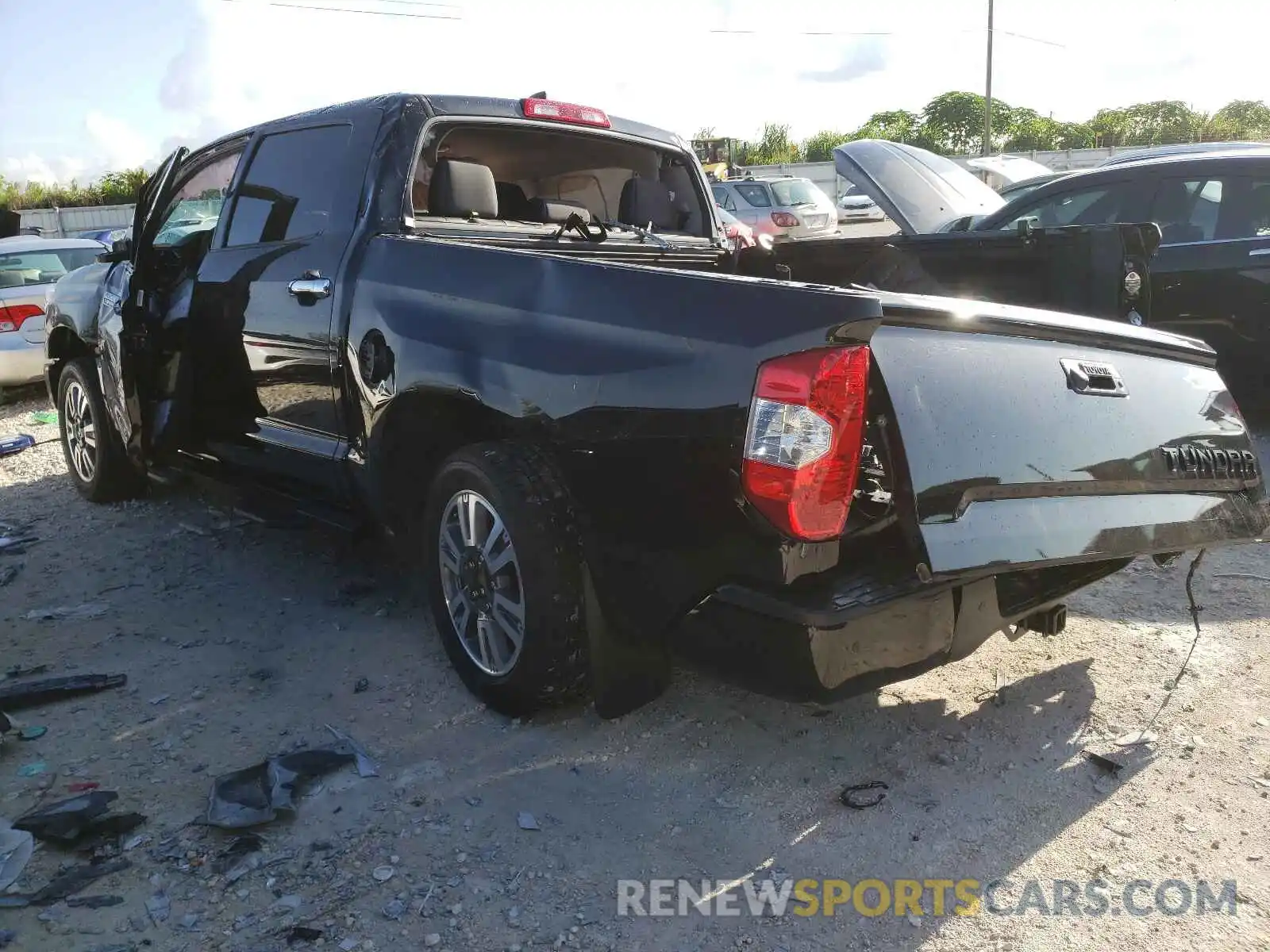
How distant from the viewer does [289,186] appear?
429 centimetres

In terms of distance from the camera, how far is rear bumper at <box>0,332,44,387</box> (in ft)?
31.3

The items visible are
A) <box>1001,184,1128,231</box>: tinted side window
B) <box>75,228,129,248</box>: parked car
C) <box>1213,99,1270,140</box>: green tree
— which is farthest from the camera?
<box>1213,99,1270,140</box>: green tree

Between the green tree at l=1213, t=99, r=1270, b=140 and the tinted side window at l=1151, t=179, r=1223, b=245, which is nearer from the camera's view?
the tinted side window at l=1151, t=179, r=1223, b=245

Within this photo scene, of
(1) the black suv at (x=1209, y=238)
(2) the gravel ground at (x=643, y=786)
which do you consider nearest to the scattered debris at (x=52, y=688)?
(2) the gravel ground at (x=643, y=786)

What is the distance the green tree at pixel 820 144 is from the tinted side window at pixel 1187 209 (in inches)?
2071

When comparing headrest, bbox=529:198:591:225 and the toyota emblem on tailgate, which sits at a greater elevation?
headrest, bbox=529:198:591:225

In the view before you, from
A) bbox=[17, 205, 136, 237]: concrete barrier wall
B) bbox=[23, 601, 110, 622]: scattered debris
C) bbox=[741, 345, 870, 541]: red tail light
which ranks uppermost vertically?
bbox=[17, 205, 136, 237]: concrete barrier wall

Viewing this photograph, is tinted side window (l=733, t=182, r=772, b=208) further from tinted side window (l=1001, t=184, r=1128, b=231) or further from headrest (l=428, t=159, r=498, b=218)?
headrest (l=428, t=159, r=498, b=218)

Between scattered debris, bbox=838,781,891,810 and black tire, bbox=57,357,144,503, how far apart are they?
4.65 meters

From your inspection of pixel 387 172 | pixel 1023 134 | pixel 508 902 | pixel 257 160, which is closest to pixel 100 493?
pixel 257 160

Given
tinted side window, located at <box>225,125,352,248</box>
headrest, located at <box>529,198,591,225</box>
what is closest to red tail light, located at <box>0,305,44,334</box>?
tinted side window, located at <box>225,125,352,248</box>

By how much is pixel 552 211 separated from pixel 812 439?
2470 mm

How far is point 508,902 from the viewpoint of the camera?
99.0 inches

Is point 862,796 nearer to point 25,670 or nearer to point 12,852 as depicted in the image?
point 12,852
